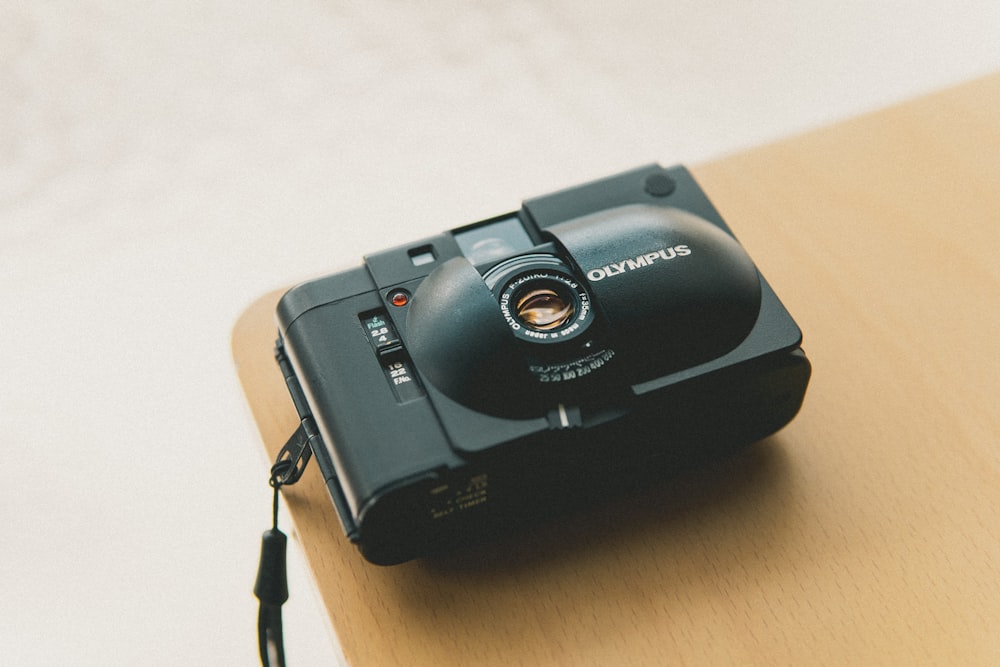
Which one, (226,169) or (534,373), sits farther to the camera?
(226,169)

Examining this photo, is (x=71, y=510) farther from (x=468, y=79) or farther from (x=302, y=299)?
(x=468, y=79)

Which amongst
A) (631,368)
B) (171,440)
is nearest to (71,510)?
(171,440)

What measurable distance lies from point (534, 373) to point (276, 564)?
0.65 feet

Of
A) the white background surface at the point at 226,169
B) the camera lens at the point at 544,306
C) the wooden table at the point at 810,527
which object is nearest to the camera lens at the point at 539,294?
the camera lens at the point at 544,306

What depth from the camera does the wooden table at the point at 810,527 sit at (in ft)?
1.83

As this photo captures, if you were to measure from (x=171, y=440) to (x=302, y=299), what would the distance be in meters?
0.48

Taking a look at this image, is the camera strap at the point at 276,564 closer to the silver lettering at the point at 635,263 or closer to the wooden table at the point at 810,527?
the wooden table at the point at 810,527

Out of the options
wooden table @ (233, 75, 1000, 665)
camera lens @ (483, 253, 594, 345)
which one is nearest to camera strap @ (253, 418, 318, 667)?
wooden table @ (233, 75, 1000, 665)

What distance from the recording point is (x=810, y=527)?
598mm

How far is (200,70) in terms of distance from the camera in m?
1.29

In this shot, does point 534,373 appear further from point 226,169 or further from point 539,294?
point 226,169

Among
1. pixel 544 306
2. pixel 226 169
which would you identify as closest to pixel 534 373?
pixel 544 306

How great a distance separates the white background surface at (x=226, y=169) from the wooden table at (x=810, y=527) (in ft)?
1.00

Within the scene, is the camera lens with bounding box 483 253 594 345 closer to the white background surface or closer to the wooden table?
the wooden table
